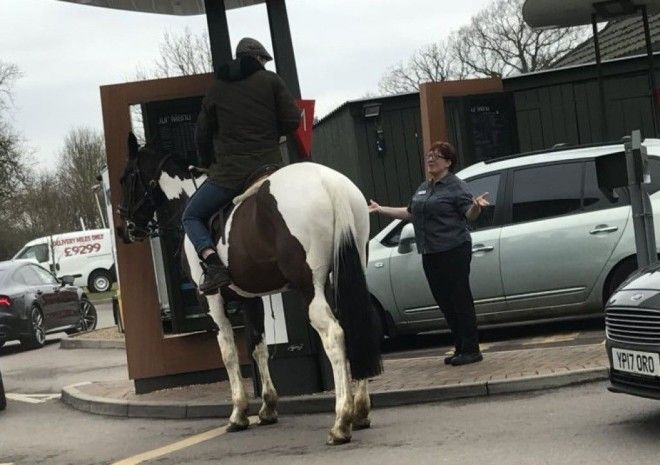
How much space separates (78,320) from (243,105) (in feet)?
52.6

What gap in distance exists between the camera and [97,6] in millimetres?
11594

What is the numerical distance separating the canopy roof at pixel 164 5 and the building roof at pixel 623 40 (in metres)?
9.49

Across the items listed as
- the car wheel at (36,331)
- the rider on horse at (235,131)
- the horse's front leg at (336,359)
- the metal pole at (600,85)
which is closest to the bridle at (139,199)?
the rider on horse at (235,131)

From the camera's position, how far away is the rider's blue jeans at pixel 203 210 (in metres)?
8.47

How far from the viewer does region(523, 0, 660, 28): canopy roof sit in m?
14.3

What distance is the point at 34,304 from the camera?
20.7m

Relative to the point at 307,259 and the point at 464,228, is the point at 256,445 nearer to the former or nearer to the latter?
the point at 307,259

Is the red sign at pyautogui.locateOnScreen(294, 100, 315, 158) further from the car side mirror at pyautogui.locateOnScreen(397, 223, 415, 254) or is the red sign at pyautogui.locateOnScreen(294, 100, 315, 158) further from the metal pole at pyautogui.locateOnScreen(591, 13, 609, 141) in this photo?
the metal pole at pyautogui.locateOnScreen(591, 13, 609, 141)

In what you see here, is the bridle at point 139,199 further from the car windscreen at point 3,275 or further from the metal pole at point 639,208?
the car windscreen at point 3,275

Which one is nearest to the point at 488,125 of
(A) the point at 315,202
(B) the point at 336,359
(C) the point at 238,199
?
(C) the point at 238,199

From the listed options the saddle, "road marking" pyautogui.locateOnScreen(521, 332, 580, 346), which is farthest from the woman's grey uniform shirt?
the saddle

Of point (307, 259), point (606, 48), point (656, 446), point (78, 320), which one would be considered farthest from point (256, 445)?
point (606, 48)

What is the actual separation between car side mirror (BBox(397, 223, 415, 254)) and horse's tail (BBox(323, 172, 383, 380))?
438 cm

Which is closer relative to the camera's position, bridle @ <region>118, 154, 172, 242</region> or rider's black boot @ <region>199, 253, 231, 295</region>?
rider's black boot @ <region>199, 253, 231, 295</region>
